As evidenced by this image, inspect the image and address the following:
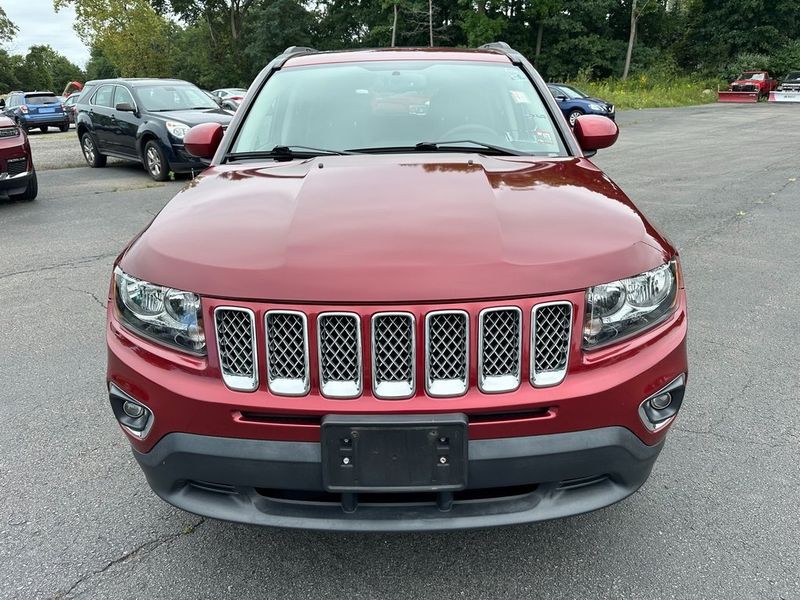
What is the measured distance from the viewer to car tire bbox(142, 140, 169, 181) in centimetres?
1066

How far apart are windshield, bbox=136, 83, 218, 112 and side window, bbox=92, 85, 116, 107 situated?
0.91 metres

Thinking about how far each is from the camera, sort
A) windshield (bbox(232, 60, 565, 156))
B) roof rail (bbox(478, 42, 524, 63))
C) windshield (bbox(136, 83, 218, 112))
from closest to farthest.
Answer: windshield (bbox(232, 60, 565, 156))
roof rail (bbox(478, 42, 524, 63))
windshield (bbox(136, 83, 218, 112))

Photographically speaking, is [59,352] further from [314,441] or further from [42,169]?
[42,169]

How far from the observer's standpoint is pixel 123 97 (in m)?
11.6

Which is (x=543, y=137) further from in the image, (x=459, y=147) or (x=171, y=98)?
(x=171, y=98)

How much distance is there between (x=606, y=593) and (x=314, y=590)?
96 centimetres

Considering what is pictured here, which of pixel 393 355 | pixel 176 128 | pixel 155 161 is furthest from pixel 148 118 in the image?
pixel 393 355

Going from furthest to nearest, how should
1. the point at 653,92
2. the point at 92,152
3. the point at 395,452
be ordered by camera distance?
the point at 653,92, the point at 92,152, the point at 395,452

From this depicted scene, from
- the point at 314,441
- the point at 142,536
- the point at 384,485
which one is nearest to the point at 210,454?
the point at 314,441

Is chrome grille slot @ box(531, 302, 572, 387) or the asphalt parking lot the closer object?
chrome grille slot @ box(531, 302, 572, 387)

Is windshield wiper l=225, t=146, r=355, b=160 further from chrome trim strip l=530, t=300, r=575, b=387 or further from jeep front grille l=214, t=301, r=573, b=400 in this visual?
chrome trim strip l=530, t=300, r=575, b=387

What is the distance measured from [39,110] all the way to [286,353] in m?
30.9

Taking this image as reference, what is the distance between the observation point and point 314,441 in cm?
178

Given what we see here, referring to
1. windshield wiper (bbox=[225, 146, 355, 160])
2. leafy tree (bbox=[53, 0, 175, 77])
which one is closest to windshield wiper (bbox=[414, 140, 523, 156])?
windshield wiper (bbox=[225, 146, 355, 160])
